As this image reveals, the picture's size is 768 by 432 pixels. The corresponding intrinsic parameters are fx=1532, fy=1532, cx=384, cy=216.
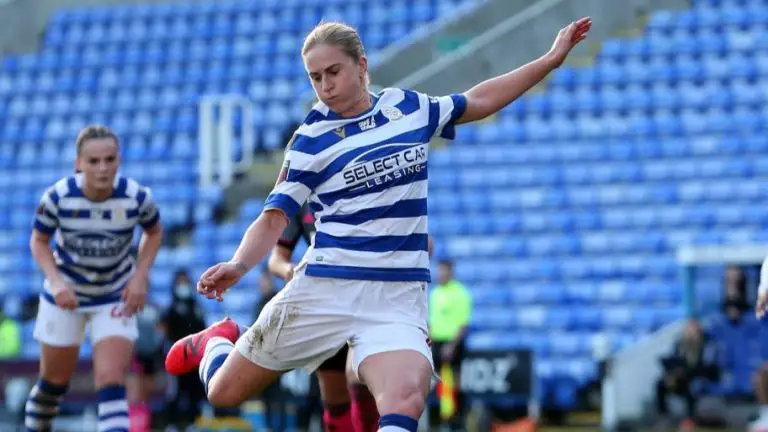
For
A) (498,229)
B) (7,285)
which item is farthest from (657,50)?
(7,285)

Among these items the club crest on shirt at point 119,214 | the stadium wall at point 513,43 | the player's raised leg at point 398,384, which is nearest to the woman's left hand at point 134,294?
the club crest on shirt at point 119,214

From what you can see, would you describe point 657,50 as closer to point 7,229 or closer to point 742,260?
point 742,260

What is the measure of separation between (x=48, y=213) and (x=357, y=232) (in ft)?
10.1

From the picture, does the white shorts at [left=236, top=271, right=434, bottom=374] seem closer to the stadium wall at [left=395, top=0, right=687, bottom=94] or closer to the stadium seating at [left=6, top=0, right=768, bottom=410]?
the stadium seating at [left=6, top=0, right=768, bottom=410]

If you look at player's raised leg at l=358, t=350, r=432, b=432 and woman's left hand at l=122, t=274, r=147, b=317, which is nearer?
player's raised leg at l=358, t=350, r=432, b=432

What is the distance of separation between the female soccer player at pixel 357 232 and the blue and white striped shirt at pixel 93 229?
8.49 ft

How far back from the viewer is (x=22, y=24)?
2681 centimetres

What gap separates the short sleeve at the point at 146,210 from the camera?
873 centimetres

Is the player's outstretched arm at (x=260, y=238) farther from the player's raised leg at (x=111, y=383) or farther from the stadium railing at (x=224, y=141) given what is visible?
the stadium railing at (x=224, y=141)

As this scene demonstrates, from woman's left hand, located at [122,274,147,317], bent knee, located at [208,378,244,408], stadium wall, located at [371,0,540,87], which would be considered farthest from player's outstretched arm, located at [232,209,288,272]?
stadium wall, located at [371,0,540,87]

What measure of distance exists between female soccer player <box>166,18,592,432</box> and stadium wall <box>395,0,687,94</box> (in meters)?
15.5

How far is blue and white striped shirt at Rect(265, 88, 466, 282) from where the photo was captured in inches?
237

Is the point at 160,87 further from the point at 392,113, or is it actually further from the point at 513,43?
the point at 392,113

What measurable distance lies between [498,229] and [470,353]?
12.5 ft
